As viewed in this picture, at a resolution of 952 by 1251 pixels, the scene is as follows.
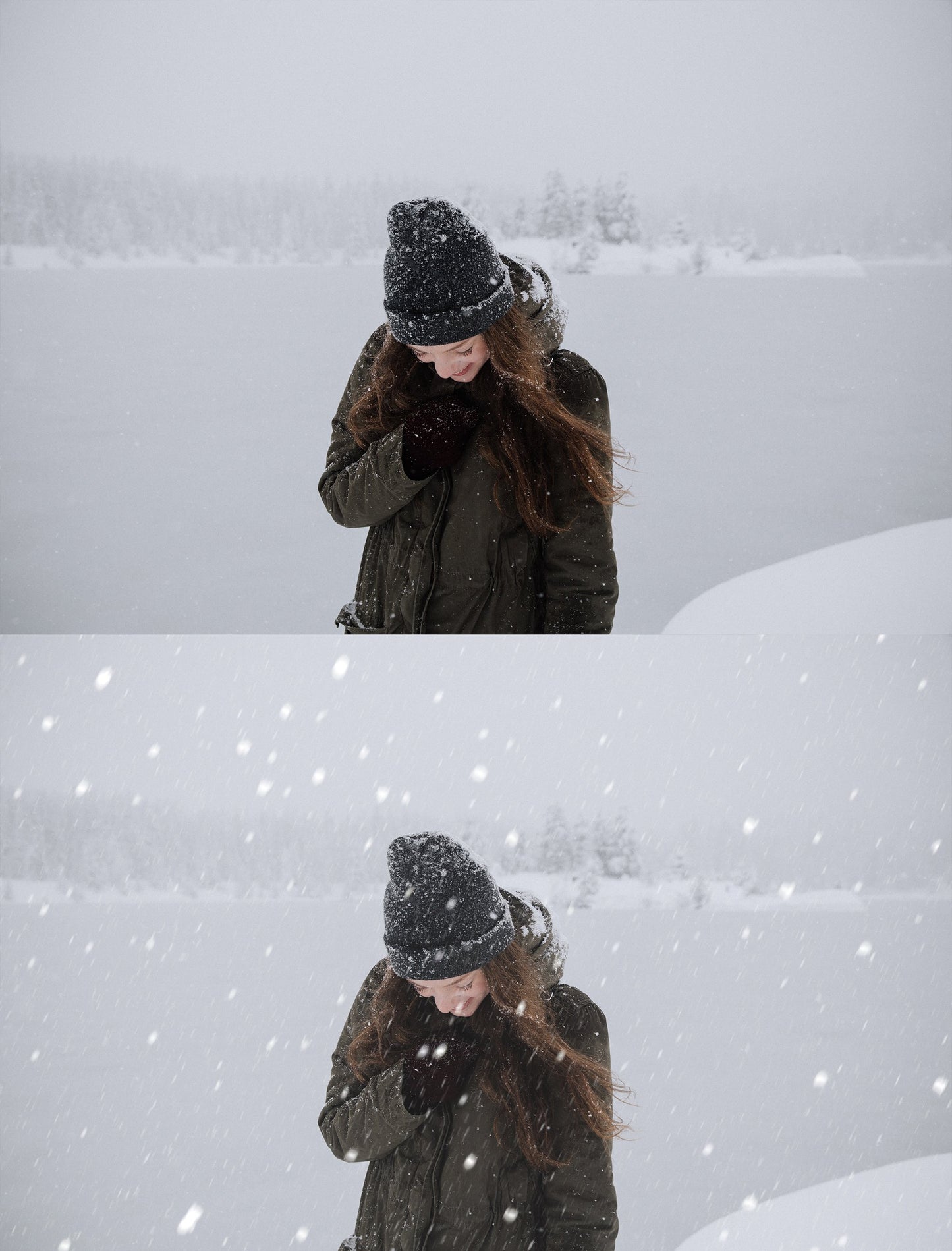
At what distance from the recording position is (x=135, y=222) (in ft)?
9.20

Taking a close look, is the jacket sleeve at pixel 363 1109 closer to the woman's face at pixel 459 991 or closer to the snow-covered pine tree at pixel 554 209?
the woman's face at pixel 459 991

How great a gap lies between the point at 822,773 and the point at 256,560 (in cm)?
156

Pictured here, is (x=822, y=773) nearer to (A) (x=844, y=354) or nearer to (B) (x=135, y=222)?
(A) (x=844, y=354)

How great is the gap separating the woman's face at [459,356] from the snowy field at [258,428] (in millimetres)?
1150

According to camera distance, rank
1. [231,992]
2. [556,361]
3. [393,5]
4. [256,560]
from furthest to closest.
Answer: [231,992] < [256,560] < [393,5] < [556,361]

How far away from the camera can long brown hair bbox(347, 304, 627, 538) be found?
1.73 metres

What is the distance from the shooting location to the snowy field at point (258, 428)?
9.33ft

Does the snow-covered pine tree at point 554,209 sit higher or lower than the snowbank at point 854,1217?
higher

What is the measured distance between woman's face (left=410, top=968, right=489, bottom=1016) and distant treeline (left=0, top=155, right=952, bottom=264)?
5.44ft

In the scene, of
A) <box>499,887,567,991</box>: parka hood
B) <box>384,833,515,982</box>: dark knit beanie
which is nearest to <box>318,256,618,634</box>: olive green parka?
<box>384,833,515,982</box>: dark knit beanie

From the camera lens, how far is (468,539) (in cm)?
185

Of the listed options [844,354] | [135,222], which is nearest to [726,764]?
[844,354]

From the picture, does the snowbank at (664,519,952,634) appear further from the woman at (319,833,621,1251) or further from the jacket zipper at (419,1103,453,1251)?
the jacket zipper at (419,1103,453,1251)

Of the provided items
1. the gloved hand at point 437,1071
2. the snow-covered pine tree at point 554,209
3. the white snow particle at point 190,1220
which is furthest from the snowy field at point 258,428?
the white snow particle at point 190,1220
